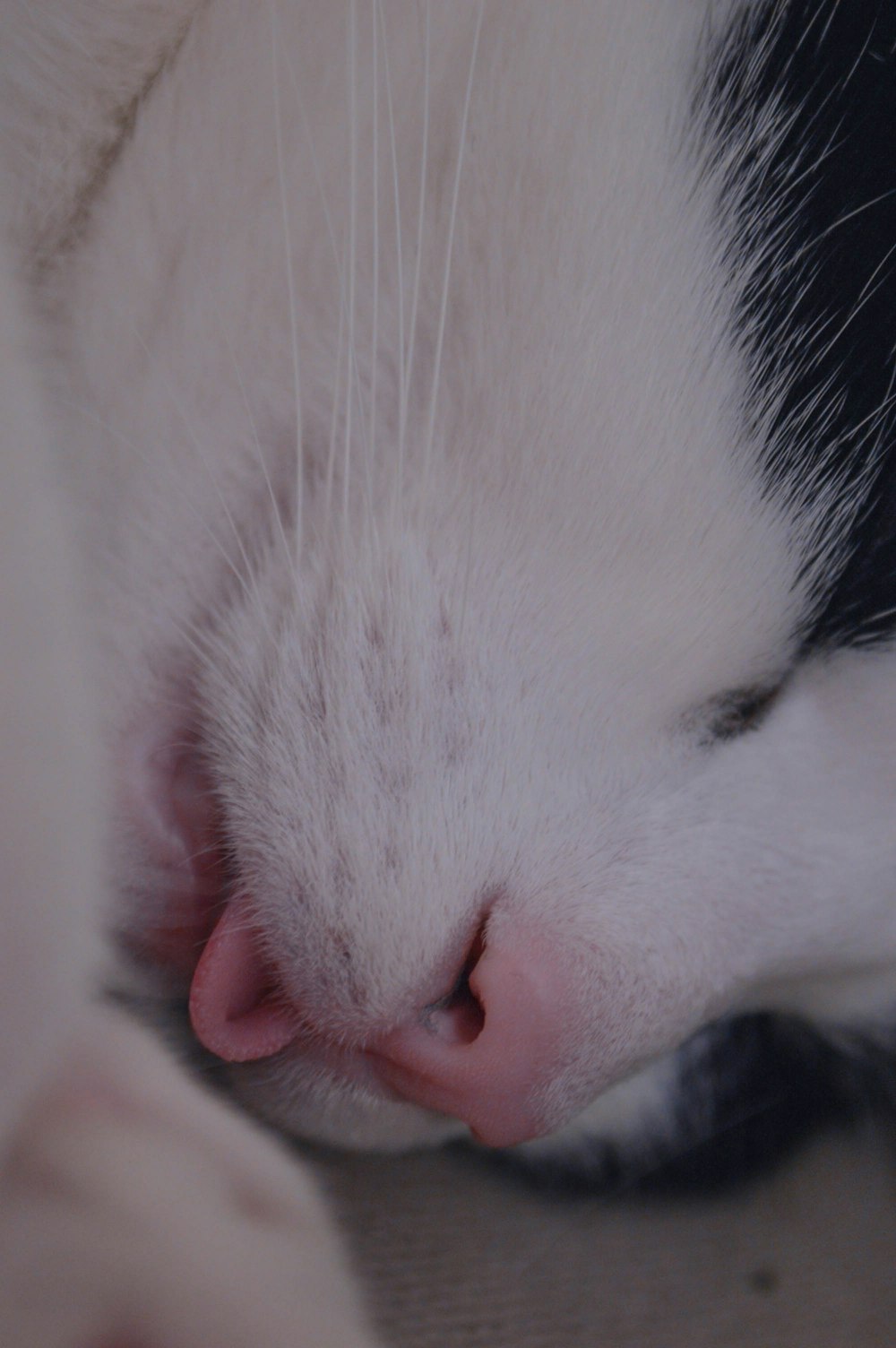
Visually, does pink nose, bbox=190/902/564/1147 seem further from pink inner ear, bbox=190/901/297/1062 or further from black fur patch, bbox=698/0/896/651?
black fur patch, bbox=698/0/896/651

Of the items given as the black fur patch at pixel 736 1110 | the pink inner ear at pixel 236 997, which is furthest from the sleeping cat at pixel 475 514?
the black fur patch at pixel 736 1110

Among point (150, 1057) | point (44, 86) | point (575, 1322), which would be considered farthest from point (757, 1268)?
point (44, 86)

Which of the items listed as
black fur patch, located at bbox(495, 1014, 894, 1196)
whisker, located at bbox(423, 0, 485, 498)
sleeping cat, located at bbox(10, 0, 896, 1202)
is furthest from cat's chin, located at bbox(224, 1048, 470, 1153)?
whisker, located at bbox(423, 0, 485, 498)

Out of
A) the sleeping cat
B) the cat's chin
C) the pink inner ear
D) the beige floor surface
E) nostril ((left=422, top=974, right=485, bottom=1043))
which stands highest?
the sleeping cat

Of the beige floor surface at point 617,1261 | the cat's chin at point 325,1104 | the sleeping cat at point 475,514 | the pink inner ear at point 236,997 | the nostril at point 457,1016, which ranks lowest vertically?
the beige floor surface at point 617,1261

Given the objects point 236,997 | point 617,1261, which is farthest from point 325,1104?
point 617,1261

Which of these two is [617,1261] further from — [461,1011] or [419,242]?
[419,242]

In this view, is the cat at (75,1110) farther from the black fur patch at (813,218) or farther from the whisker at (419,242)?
the black fur patch at (813,218)
